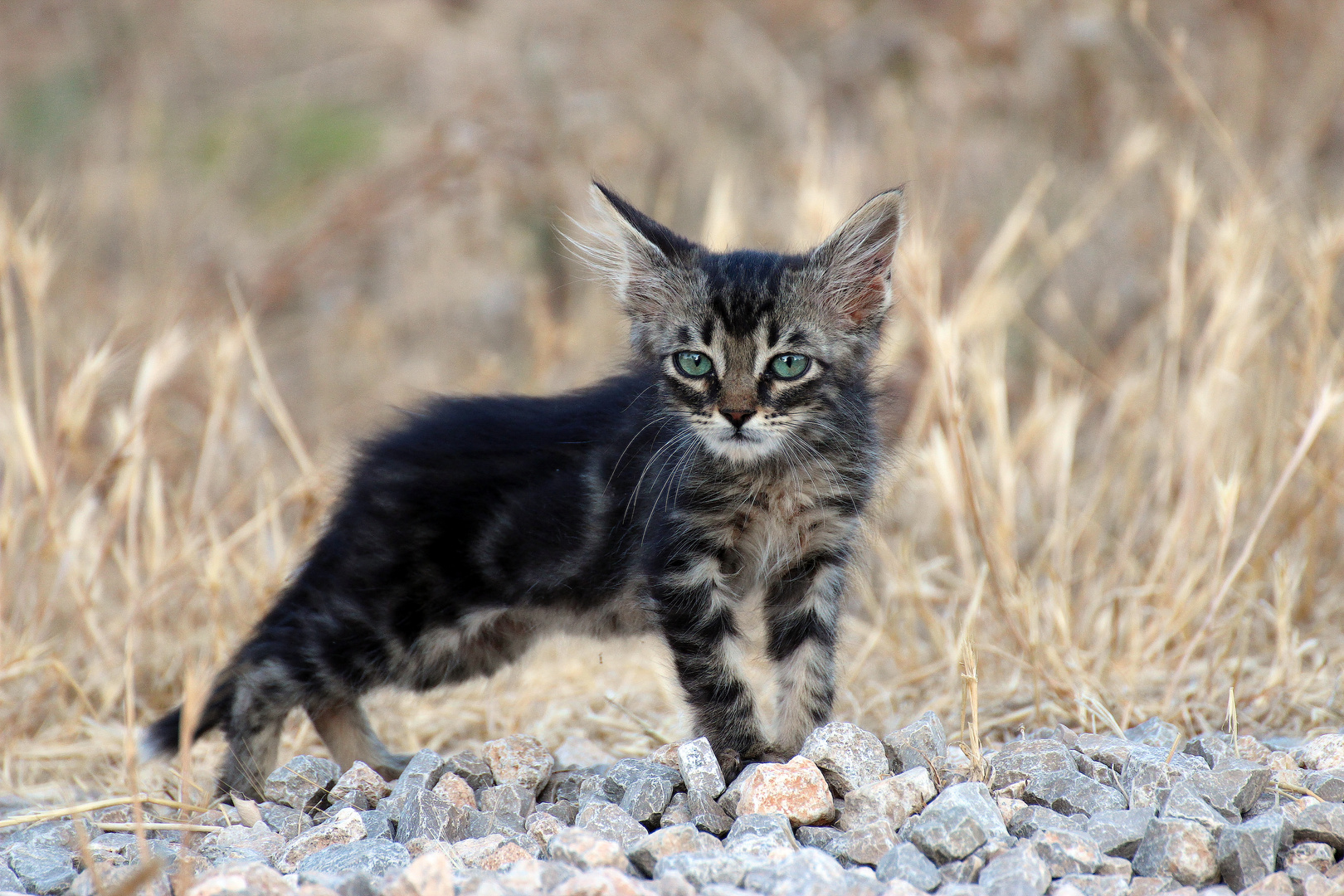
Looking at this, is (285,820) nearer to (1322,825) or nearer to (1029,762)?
(1029,762)

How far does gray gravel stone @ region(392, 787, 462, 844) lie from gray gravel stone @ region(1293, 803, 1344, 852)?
1.59 m

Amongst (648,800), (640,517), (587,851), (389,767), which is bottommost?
(389,767)

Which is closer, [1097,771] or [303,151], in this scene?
[1097,771]

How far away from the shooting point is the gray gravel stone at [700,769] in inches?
97.3

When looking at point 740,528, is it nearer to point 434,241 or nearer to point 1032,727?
point 1032,727

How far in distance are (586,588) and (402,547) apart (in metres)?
0.48

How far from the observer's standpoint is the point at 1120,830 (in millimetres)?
2260

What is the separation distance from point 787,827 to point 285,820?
1.10m

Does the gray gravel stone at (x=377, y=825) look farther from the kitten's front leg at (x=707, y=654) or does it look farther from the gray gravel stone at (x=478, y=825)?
the kitten's front leg at (x=707, y=654)

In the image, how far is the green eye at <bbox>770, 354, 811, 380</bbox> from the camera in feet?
9.21

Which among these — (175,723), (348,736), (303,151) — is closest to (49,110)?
(303,151)

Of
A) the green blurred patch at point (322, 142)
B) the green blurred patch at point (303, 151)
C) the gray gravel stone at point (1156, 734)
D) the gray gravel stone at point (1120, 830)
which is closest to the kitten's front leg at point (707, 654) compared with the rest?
the gray gravel stone at point (1120, 830)

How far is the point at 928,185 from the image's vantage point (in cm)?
678

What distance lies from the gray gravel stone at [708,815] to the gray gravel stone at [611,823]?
0.35ft
